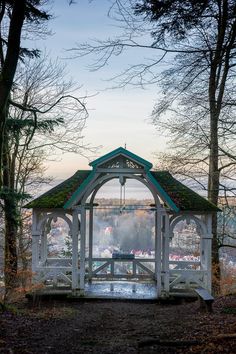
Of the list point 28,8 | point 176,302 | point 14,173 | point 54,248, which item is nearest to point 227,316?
point 176,302

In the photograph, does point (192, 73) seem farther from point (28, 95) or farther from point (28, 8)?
point (28, 95)

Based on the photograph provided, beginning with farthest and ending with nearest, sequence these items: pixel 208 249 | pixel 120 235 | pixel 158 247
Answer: pixel 120 235, pixel 158 247, pixel 208 249

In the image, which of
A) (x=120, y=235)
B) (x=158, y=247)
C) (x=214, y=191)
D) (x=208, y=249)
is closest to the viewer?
(x=208, y=249)

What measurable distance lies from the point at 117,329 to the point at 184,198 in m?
4.79

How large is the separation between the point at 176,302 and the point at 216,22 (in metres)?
7.17

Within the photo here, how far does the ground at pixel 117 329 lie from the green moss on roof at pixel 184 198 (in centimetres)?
242

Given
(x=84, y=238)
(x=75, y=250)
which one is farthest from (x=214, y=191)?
(x=75, y=250)

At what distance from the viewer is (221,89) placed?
14195 mm

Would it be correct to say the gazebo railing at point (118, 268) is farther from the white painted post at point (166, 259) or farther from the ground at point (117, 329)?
the ground at point (117, 329)

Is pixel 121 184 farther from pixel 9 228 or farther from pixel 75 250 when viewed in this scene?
pixel 9 228

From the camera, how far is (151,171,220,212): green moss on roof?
36.8 feet

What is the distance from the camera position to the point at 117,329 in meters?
7.77

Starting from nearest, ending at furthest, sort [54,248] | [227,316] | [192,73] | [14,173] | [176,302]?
[192,73] < [227,316] < [176,302] < [14,173] < [54,248]

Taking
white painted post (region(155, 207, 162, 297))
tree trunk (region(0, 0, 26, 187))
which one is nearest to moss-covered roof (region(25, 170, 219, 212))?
white painted post (region(155, 207, 162, 297))
